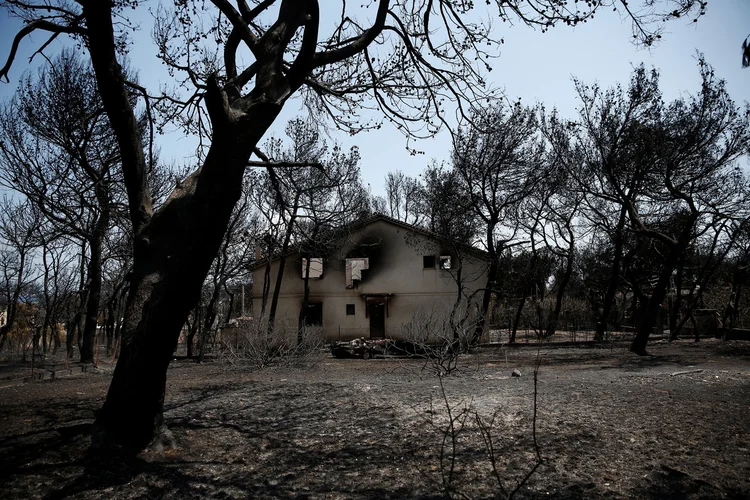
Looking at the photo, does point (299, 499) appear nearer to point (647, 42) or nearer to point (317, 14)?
point (317, 14)

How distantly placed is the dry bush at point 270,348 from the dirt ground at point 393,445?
4.45 m

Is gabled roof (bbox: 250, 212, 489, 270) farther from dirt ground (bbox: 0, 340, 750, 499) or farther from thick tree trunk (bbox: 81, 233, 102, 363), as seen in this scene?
dirt ground (bbox: 0, 340, 750, 499)

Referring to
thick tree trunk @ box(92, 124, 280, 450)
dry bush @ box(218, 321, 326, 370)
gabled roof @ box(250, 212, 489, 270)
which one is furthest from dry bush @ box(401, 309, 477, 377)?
gabled roof @ box(250, 212, 489, 270)

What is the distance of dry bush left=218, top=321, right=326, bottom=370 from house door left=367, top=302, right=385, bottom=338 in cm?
1510

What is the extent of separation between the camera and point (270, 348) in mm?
13234

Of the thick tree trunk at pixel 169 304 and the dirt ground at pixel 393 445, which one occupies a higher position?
the thick tree trunk at pixel 169 304

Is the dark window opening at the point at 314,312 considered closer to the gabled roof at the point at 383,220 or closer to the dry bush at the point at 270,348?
the gabled roof at the point at 383,220

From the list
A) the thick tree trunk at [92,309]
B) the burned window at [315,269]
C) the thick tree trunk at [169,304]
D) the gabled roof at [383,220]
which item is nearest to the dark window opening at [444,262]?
the gabled roof at [383,220]

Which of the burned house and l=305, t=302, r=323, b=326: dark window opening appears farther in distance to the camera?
l=305, t=302, r=323, b=326: dark window opening

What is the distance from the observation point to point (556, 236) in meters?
28.2

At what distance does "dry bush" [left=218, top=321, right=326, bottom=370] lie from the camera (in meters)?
12.8

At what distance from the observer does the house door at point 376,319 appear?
29.5m

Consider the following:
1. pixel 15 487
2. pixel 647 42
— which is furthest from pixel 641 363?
Answer: pixel 15 487

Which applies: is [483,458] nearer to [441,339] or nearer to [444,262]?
[441,339]
